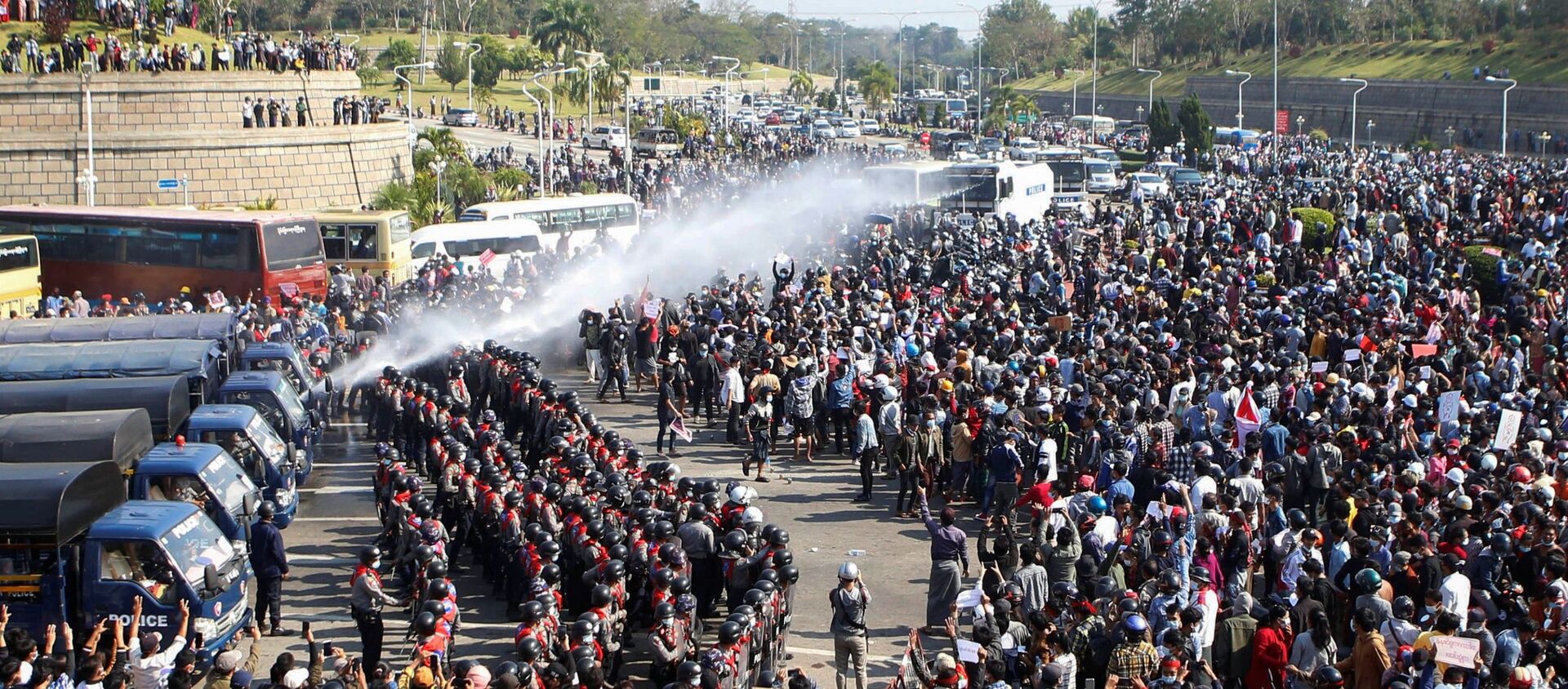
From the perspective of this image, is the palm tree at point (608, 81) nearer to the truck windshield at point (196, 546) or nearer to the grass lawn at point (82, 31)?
the grass lawn at point (82, 31)

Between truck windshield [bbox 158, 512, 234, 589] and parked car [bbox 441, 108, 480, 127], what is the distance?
62674 millimetres

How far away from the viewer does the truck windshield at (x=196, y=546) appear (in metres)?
13.1

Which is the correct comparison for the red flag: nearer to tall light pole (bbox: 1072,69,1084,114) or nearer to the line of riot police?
the line of riot police

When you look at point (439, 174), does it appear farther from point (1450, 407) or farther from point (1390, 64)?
point (1390, 64)

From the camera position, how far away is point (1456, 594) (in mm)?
11242

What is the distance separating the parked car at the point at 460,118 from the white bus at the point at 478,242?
3935cm

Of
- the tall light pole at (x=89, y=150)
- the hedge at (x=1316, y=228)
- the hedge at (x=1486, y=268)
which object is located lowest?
the hedge at (x=1486, y=268)

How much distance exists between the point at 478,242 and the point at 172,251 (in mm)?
7294

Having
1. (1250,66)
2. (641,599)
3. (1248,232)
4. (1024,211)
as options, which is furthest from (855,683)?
(1250,66)

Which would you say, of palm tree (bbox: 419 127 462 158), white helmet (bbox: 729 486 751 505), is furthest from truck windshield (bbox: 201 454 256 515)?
palm tree (bbox: 419 127 462 158)

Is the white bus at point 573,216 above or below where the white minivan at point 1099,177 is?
below

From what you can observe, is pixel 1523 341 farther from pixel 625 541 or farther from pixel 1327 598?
pixel 625 541

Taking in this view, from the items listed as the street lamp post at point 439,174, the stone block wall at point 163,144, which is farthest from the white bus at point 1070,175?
the stone block wall at point 163,144

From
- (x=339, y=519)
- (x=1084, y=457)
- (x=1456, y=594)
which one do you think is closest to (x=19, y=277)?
(x=339, y=519)
